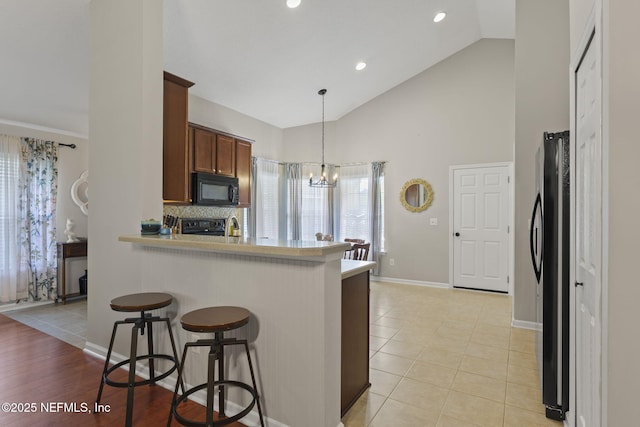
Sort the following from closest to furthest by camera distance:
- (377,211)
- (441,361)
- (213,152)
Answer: (441,361) < (213,152) < (377,211)

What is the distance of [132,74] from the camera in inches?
104

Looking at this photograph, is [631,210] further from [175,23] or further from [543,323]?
[175,23]

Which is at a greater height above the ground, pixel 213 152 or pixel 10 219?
pixel 213 152

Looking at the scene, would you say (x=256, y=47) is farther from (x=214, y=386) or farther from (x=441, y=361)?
(x=441, y=361)

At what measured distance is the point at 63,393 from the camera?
228 centimetres

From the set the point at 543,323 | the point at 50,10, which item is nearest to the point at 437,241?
the point at 543,323

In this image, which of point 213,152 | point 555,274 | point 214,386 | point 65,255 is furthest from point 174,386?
point 65,255

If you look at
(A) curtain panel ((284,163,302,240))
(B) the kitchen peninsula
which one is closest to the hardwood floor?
(B) the kitchen peninsula

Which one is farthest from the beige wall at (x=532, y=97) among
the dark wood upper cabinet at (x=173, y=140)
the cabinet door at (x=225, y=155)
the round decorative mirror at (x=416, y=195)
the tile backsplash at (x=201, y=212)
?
the tile backsplash at (x=201, y=212)

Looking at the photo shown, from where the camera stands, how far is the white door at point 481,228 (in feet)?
16.5

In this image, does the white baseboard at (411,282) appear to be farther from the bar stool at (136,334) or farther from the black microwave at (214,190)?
the bar stool at (136,334)

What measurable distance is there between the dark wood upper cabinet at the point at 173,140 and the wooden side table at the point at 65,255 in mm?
2690

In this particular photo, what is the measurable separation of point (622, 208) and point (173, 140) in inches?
126

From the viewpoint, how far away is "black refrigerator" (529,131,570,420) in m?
1.89
